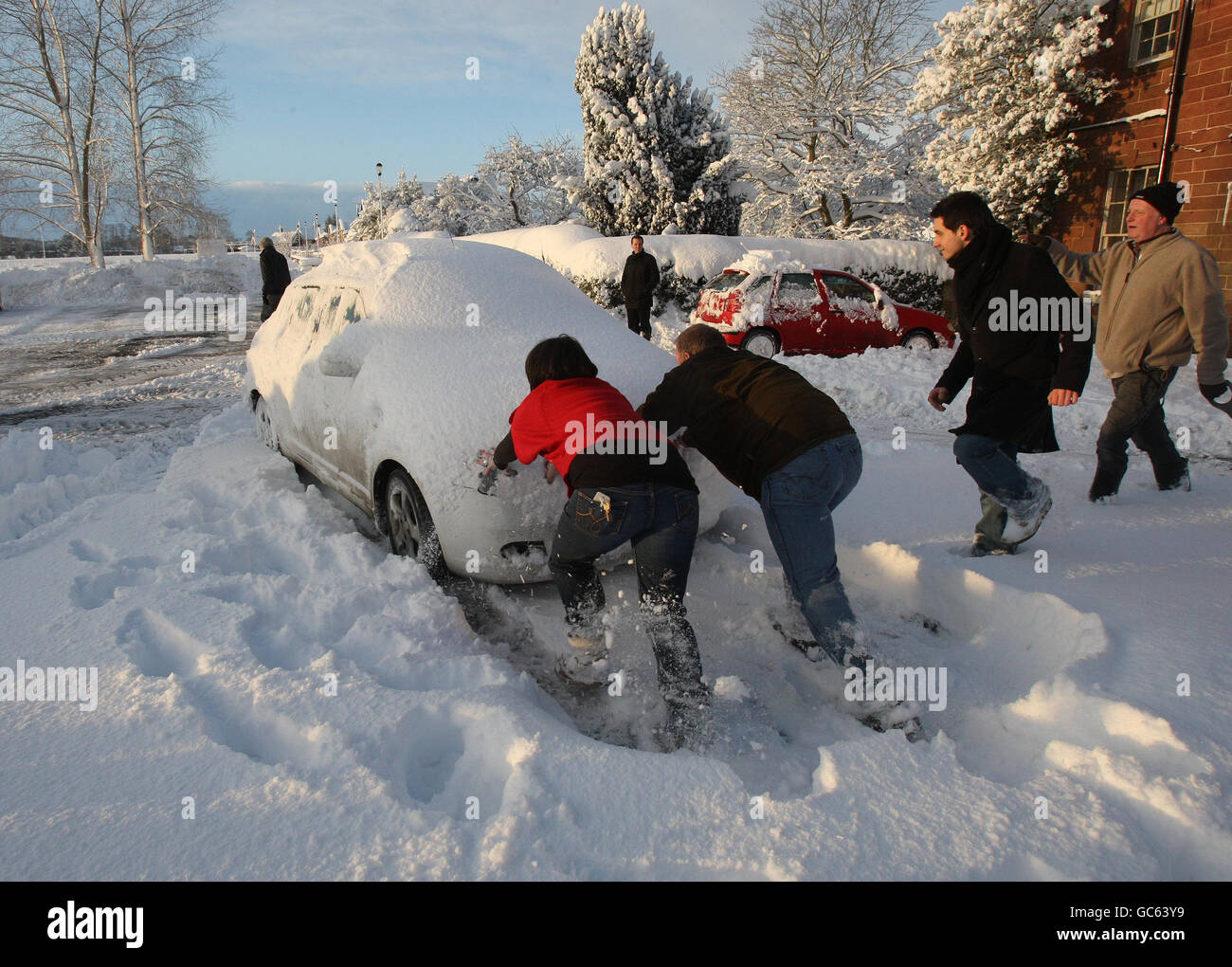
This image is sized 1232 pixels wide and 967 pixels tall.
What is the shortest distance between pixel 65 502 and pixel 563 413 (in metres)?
4.08

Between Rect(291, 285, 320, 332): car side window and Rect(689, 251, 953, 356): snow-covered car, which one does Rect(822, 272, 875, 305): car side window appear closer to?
Rect(689, 251, 953, 356): snow-covered car

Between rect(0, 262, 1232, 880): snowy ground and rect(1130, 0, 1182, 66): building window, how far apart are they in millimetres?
12305

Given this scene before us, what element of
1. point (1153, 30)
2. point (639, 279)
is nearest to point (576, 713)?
point (639, 279)

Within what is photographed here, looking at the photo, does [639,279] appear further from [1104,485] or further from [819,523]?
[819,523]

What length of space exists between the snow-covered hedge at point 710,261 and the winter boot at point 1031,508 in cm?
1156

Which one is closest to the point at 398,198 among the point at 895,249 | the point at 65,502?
the point at 895,249

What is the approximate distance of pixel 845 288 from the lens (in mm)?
11531

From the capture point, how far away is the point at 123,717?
245 centimetres

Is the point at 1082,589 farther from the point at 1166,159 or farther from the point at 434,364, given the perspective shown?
the point at 1166,159

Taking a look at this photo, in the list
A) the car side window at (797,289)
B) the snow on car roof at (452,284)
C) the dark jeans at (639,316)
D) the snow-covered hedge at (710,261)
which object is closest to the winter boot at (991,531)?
the snow on car roof at (452,284)

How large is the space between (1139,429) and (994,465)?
1729mm

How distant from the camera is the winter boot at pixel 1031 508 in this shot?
3.75 meters

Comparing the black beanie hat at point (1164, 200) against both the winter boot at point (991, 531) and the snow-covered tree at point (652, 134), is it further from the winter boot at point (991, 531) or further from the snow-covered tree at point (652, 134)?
the snow-covered tree at point (652, 134)

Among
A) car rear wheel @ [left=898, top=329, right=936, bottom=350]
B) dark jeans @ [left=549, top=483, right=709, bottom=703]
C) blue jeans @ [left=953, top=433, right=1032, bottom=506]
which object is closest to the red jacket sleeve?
dark jeans @ [left=549, top=483, right=709, bottom=703]
